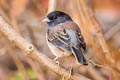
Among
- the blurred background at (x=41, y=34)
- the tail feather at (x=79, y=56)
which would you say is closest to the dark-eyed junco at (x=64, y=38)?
the tail feather at (x=79, y=56)

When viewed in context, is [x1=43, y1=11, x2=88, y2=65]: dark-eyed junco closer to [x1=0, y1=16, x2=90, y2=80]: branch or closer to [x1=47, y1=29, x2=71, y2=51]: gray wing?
[x1=47, y1=29, x2=71, y2=51]: gray wing

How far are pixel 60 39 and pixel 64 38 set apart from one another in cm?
4

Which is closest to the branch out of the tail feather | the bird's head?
the tail feather

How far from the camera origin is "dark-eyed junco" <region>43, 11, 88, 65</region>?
8.96 feet

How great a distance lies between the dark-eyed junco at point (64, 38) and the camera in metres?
2.73

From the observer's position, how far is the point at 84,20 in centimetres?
331

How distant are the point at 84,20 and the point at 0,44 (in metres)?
2.14

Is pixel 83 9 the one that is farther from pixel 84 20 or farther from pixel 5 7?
pixel 5 7

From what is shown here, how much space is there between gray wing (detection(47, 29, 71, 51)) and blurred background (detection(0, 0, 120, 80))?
275 mm

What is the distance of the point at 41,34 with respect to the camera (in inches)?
175

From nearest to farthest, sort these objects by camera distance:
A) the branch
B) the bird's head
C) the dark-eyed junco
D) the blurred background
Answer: the branch → the dark-eyed junco → the bird's head → the blurred background

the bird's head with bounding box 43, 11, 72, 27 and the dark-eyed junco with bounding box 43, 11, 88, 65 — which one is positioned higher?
the bird's head with bounding box 43, 11, 72, 27

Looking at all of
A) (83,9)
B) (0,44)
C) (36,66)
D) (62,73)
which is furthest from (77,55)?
(0,44)

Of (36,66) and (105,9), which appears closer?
(36,66)
